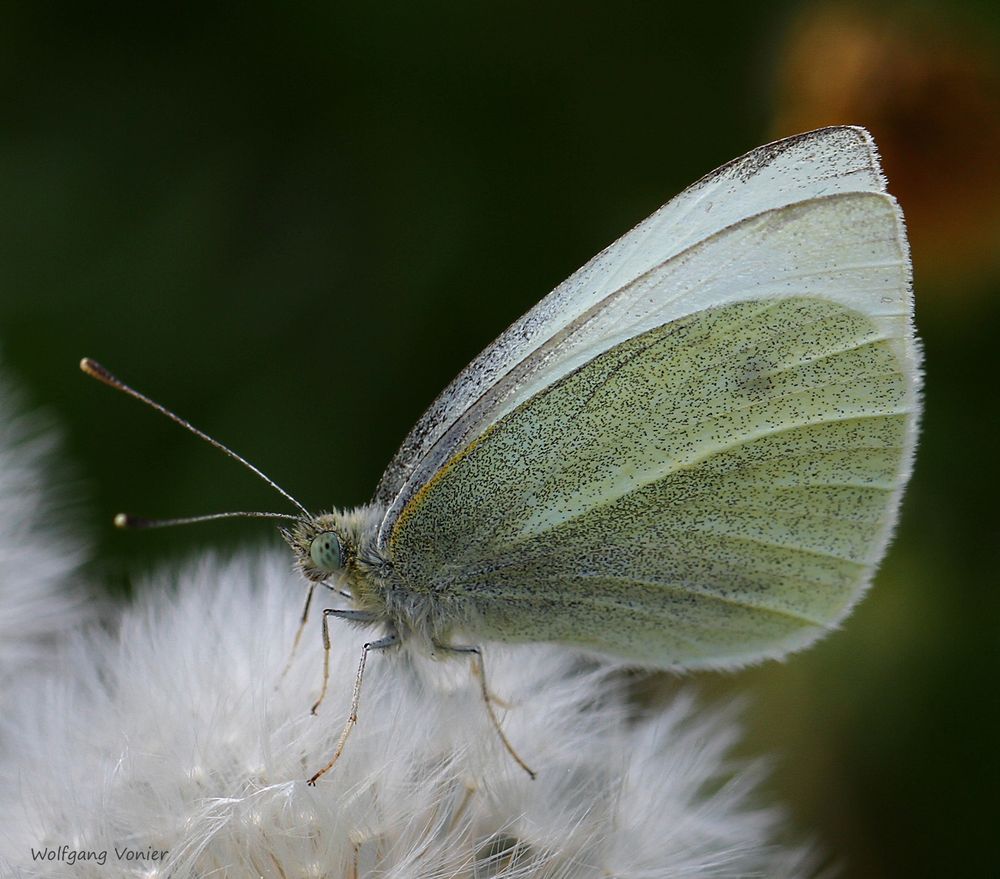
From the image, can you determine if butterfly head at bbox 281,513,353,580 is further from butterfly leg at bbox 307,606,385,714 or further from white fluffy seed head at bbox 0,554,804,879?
white fluffy seed head at bbox 0,554,804,879

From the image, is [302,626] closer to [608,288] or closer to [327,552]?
[327,552]

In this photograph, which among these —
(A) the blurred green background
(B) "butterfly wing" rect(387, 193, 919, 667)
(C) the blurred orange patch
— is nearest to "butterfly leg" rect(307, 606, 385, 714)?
(B) "butterfly wing" rect(387, 193, 919, 667)

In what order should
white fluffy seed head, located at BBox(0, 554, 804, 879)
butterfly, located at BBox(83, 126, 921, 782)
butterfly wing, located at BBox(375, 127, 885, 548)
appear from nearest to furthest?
white fluffy seed head, located at BBox(0, 554, 804, 879) < butterfly wing, located at BBox(375, 127, 885, 548) < butterfly, located at BBox(83, 126, 921, 782)

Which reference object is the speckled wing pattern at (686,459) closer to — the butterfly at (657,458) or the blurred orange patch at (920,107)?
the butterfly at (657,458)

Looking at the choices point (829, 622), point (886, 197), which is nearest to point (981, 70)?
point (886, 197)

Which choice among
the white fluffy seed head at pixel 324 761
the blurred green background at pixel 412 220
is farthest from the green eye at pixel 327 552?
the blurred green background at pixel 412 220
